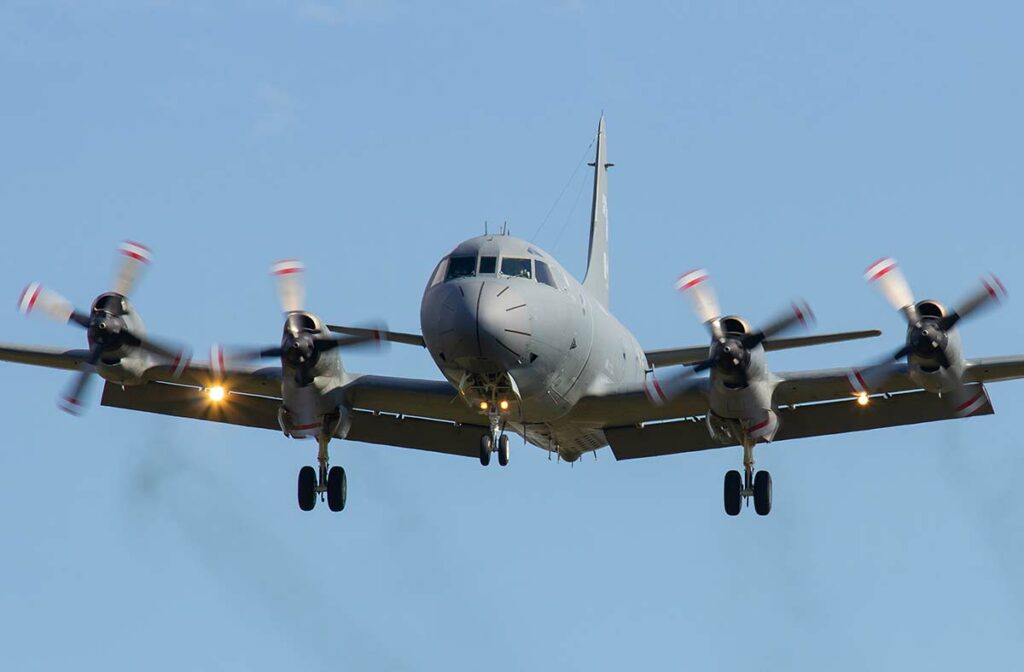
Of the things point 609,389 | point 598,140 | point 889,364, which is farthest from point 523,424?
point 598,140

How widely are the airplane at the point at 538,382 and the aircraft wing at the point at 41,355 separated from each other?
0.03m

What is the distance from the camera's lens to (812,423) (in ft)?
113

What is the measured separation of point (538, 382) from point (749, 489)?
5125 millimetres

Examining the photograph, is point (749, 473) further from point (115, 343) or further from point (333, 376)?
point (115, 343)

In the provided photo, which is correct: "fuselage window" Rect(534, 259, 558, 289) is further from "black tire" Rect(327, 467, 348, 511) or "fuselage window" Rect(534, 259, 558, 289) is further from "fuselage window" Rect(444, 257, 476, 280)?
"black tire" Rect(327, 467, 348, 511)

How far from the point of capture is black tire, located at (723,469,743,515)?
34.2 metres

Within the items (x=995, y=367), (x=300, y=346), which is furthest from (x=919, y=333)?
(x=300, y=346)

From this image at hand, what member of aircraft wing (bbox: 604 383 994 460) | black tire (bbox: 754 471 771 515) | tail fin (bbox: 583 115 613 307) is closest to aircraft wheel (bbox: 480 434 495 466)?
aircraft wing (bbox: 604 383 994 460)

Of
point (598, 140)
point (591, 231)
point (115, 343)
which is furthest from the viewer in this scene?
point (598, 140)

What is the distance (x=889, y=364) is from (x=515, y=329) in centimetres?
661

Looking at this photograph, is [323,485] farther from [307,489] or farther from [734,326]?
[734,326]

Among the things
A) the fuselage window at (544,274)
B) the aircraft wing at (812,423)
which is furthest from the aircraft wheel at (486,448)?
the aircraft wing at (812,423)

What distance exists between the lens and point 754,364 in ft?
105

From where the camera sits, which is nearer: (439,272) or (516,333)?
(516,333)
